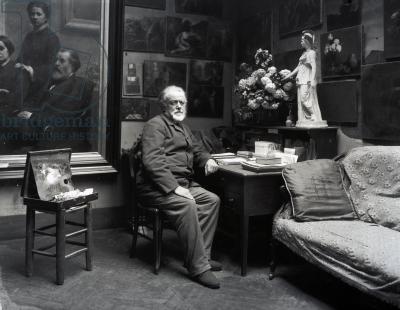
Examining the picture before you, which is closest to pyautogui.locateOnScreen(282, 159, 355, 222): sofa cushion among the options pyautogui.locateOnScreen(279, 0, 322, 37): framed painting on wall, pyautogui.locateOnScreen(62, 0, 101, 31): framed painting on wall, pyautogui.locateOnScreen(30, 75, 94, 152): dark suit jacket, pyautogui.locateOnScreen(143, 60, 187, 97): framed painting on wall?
pyautogui.locateOnScreen(279, 0, 322, 37): framed painting on wall

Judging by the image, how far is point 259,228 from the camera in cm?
482

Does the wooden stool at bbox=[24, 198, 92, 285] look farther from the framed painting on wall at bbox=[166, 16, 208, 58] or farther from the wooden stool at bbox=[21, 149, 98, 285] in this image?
the framed painting on wall at bbox=[166, 16, 208, 58]

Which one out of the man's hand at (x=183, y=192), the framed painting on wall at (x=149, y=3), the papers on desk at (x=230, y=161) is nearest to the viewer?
the man's hand at (x=183, y=192)

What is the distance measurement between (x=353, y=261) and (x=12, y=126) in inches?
138

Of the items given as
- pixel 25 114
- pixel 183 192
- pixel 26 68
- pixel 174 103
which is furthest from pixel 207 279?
pixel 26 68

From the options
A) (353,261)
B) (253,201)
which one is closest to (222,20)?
(253,201)

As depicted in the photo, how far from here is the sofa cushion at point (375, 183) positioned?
3.36 metres

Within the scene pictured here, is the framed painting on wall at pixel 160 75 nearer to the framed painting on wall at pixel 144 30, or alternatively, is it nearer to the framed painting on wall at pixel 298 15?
the framed painting on wall at pixel 144 30

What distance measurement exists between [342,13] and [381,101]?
0.99 m

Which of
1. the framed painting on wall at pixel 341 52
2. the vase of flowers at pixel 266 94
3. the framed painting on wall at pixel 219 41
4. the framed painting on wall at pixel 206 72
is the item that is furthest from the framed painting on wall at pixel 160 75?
the framed painting on wall at pixel 341 52

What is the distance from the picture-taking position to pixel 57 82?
4762mm

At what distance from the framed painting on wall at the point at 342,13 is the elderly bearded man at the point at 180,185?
163 centimetres

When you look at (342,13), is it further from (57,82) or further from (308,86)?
(57,82)

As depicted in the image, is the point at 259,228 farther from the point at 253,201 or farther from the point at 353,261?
the point at 353,261
